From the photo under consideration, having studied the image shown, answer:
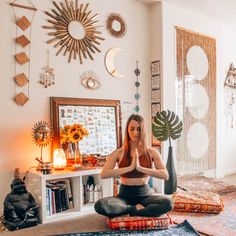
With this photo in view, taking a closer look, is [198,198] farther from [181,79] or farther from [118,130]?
[181,79]

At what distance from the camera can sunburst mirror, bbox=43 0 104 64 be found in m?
3.42

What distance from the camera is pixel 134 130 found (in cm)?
291

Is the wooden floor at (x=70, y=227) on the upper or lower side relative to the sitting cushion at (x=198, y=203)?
lower

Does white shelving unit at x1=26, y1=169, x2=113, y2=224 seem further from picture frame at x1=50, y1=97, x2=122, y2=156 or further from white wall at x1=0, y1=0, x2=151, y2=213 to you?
picture frame at x1=50, y1=97, x2=122, y2=156

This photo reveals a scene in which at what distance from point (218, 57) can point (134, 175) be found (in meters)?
3.09

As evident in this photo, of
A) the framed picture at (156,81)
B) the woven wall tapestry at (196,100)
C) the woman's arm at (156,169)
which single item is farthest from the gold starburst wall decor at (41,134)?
the woven wall tapestry at (196,100)

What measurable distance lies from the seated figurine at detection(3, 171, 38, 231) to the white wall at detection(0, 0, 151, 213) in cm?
30

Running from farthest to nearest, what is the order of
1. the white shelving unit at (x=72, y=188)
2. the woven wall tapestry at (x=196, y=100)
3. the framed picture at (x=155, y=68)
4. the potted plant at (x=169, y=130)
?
the woven wall tapestry at (x=196, y=100), the framed picture at (x=155, y=68), the potted plant at (x=169, y=130), the white shelving unit at (x=72, y=188)

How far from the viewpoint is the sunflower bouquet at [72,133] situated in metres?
3.26

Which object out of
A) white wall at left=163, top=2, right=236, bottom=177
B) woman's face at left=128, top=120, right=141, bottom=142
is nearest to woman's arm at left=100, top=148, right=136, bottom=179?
woman's face at left=128, top=120, right=141, bottom=142

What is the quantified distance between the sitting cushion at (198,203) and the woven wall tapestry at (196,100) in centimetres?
110

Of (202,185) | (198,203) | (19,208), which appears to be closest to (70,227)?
(19,208)

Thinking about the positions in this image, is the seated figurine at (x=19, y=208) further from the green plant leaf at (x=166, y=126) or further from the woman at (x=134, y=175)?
the green plant leaf at (x=166, y=126)

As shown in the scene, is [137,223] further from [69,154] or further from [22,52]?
[22,52]
